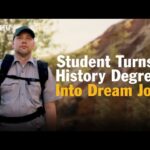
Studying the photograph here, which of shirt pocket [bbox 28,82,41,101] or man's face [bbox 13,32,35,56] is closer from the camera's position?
shirt pocket [bbox 28,82,41,101]

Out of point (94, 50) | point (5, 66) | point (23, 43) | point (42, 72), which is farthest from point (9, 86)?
point (94, 50)

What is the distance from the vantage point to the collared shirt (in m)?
5.99

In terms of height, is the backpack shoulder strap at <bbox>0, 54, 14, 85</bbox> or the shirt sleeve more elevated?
the backpack shoulder strap at <bbox>0, 54, 14, 85</bbox>

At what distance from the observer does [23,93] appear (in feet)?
19.8

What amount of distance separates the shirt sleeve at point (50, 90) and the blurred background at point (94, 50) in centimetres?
20

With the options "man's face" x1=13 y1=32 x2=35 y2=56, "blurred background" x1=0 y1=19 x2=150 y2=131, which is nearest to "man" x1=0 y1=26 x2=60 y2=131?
"man's face" x1=13 y1=32 x2=35 y2=56

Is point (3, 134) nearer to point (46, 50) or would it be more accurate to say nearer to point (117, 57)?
point (46, 50)

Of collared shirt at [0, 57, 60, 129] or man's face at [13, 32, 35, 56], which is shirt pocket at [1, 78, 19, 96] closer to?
collared shirt at [0, 57, 60, 129]

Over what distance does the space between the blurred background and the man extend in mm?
235

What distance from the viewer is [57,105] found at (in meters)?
6.26

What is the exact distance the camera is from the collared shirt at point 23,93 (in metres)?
5.99

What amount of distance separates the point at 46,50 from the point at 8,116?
40.3 inches

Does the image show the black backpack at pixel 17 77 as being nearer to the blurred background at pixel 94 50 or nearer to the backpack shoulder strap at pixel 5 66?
the backpack shoulder strap at pixel 5 66

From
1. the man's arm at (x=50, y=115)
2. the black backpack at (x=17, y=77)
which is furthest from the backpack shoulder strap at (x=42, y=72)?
the man's arm at (x=50, y=115)
